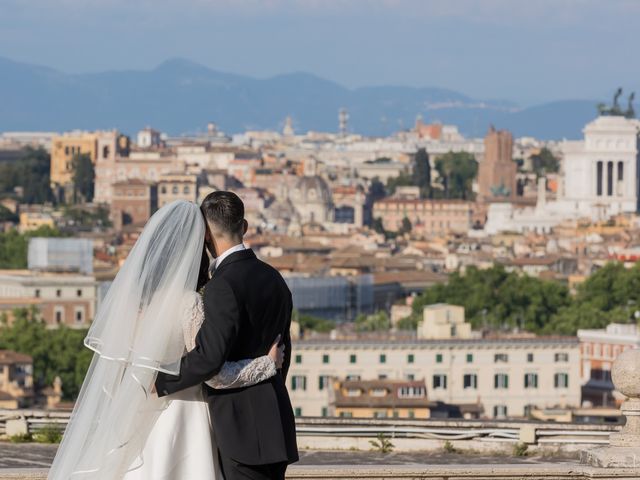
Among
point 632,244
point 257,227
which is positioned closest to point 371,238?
point 257,227

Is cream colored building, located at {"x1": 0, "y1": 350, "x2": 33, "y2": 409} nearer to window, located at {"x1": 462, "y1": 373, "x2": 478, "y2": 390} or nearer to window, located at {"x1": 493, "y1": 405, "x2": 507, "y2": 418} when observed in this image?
window, located at {"x1": 462, "y1": 373, "x2": 478, "y2": 390}

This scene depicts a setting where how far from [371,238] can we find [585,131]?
1498cm

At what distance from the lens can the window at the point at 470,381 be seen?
1827 inches

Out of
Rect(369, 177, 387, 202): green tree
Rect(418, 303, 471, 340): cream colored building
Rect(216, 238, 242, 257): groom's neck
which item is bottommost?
Rect(418, 303, 471, 340): cream colored building

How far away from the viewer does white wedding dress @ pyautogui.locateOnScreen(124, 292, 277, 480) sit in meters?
7.45

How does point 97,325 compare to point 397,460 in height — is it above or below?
above

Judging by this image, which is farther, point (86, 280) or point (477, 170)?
point (477, 170)

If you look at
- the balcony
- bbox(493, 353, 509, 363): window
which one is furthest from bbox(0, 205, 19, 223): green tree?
the balcony

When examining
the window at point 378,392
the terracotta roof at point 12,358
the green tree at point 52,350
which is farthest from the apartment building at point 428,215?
the window at point 378,392

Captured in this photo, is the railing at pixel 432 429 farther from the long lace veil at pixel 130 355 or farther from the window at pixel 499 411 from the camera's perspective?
the window at pixel 499 411

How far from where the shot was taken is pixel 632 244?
95875 mm

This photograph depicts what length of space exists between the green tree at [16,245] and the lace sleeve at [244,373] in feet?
261

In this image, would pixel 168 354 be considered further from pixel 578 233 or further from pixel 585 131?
pixel 585 131

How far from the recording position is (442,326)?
48.8 meters
